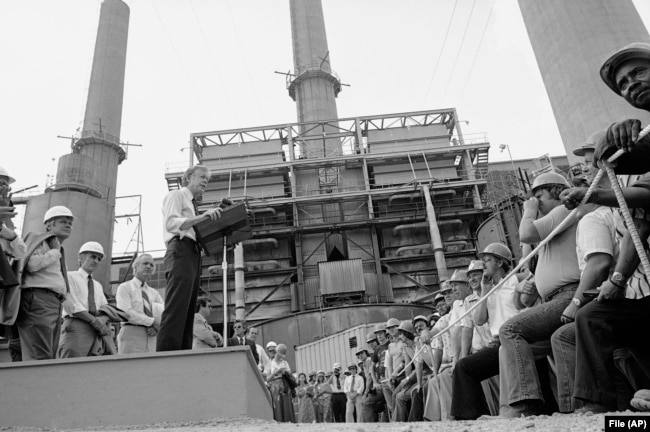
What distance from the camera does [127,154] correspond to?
32938 mm

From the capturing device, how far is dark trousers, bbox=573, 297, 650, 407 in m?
2.54

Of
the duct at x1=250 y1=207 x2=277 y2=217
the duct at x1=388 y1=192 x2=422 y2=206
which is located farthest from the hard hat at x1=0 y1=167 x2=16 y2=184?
the duct at x1=388 y1=192 x2=422 y2=206

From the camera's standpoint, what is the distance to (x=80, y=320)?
4.91 meters

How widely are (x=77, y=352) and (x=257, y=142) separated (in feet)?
81.9

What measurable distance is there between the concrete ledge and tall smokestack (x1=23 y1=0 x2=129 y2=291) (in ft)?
74.2

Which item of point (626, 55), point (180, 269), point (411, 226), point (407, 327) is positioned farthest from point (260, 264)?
point (626, 55)

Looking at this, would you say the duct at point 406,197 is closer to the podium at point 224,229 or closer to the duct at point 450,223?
the duct at point 450,223

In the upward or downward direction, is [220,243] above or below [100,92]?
below

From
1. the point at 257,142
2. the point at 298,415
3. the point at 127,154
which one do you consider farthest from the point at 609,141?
the point at 127,154

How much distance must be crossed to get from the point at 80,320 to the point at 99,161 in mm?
28410

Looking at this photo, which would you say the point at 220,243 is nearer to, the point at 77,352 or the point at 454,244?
the point at 77,352

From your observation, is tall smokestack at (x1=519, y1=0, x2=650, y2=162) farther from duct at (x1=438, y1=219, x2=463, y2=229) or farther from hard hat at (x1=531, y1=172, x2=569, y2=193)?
duct at (x1=438, y1=219, x2=463, y2=229)

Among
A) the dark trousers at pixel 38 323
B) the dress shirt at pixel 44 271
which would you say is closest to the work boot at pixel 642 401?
the dark trousers at pixel 38 323

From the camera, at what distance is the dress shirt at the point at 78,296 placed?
15.9ft
